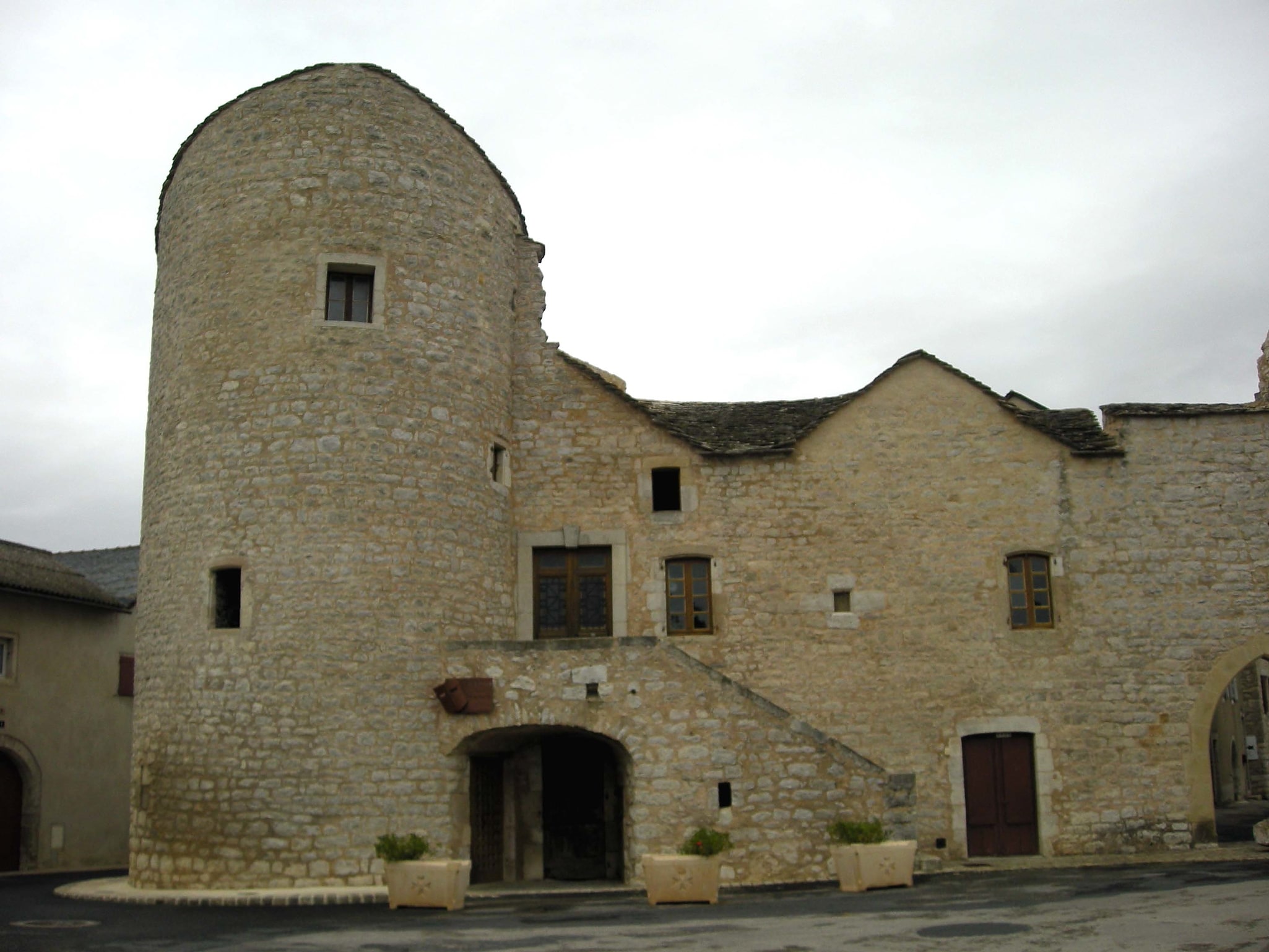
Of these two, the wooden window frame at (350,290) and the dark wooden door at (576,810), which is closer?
the wooden window frame at (350,290)

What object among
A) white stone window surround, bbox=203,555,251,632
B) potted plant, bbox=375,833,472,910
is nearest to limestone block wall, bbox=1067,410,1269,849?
potted plant, bbox=375,833,472,910

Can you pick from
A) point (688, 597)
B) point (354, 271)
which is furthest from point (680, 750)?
point (354, 271)

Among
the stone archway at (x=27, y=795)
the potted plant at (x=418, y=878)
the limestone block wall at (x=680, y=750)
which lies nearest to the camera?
the potted plant at (x=418, y=878)

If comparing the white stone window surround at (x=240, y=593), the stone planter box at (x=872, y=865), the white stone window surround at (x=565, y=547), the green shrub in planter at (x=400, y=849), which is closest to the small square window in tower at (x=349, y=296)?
the white stone window surround at (x=240, y=593)

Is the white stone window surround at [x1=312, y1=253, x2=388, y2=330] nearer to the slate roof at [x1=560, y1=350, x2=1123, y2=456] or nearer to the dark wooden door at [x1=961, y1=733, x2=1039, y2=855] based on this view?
the slate roof at [x1=560, y1=350, x2=1123, y2=456]

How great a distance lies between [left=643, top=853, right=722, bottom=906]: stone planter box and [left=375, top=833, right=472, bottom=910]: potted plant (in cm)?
225

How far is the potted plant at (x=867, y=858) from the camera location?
554 inches

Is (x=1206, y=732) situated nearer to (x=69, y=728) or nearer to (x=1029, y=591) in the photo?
(x=1029, y=591)

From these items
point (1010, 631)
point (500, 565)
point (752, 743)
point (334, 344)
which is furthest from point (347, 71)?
point (1010, 631)

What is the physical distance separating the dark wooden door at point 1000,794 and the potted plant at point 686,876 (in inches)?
227

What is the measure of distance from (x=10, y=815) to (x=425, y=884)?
12.3 m

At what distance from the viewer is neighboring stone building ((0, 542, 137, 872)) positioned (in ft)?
71.9

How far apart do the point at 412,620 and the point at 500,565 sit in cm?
214

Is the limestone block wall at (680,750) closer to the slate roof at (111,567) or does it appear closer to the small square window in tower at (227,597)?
the small square window in tower at (227,597)
